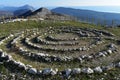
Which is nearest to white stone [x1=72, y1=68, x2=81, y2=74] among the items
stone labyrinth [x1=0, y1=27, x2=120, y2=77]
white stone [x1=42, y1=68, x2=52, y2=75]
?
stone labyrinth [x1=0, y1=27, x2=120, y2=77]

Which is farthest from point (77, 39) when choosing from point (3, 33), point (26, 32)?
point (3, 33)

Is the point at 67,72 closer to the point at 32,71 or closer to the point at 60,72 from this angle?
the point at 60,72

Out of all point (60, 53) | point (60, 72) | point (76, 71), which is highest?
point (76, 71)

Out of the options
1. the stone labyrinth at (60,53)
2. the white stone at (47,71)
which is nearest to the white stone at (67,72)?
the stone labyrinth at (60,53)

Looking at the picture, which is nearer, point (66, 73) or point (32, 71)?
point (66, 73)

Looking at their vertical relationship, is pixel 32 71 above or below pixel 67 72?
below

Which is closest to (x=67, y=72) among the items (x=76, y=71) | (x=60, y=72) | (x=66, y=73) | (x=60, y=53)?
(x=66, y=73)

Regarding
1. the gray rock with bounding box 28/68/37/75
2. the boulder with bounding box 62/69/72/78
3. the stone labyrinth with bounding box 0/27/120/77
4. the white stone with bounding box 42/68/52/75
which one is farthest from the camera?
the stone labyrinth with bounding box 0/27/120/77

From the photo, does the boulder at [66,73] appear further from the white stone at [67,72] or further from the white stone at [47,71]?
the white stone at [47,71]

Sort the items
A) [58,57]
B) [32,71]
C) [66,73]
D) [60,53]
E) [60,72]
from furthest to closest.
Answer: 1. [60,53]
2. [58,57]
3. [32,71]
4. [60,72]
5. [66,73]

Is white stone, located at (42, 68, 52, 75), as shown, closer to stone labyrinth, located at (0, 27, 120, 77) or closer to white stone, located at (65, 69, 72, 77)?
stone labyrinth, located at (0, 27, 120, 77)
